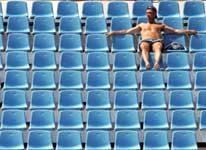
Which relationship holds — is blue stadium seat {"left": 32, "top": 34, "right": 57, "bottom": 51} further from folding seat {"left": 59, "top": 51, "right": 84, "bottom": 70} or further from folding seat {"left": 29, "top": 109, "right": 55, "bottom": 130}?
folding seat {"left": 29, "top": 109, "right": 55, "bottom": 130}

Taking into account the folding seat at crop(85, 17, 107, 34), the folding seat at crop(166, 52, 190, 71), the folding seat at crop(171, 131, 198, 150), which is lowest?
the folding seat at crop(171, 131, 198, 150)

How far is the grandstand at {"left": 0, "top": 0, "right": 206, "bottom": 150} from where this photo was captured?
1217 cm

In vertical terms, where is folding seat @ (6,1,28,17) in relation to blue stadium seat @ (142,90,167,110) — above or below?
above

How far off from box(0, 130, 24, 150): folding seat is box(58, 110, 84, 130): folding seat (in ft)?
1.89

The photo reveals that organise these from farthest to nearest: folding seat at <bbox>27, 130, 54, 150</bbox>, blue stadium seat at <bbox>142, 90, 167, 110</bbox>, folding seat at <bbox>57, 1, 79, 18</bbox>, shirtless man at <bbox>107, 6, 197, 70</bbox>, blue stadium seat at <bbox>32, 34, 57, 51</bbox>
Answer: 1. folding seat at <bbox>57, 1, 79, 18</bbox>
2. blue stadium seat at <bbox>32, 34, 57, 51</bbox>
3. shirtless man at <bbox>107, 6, 197, 70</bbox>
4. blue stadium seat at <bbox>142, 90, 167, 110</bbox>
5. folding seat at <bbox>27, 130, 54, 150</bbox>

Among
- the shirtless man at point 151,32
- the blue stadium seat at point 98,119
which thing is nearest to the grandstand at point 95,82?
the blue stadium seat at point 98,119

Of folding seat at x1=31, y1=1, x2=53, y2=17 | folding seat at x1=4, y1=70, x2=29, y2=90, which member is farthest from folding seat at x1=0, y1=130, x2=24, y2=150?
folding seat at x1=31, y1=1, x2=53, y2=17

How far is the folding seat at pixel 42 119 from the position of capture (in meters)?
12.4

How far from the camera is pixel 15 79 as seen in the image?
42.5 ft

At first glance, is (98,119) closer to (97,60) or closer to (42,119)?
(42,119)

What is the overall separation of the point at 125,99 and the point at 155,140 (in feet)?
2.71

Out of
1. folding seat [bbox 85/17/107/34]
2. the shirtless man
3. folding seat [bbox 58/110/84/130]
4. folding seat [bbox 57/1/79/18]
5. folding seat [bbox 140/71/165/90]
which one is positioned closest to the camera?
folding seat [bbox 58/110/84/130]

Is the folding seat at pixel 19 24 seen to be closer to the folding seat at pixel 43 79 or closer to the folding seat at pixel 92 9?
the folding seat at pixel 92 9

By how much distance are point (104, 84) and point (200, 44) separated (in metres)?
1.63
